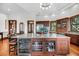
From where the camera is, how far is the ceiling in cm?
242

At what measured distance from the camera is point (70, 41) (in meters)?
2.60

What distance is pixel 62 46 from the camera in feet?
9.48

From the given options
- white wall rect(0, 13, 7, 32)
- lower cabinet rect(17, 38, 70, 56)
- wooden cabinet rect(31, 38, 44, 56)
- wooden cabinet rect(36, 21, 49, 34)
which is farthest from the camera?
wooden cabinet rect(31, 38, 44, 56)

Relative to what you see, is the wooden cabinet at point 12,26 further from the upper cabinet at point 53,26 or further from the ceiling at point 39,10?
the upper cabinet at point 53,26

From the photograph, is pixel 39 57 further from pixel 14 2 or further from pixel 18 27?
pixel 14 2

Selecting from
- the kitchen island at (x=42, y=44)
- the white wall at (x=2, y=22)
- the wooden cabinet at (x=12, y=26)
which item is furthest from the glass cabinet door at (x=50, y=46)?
the white wall at (x=2, y=22)

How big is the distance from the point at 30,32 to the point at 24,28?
148 mm

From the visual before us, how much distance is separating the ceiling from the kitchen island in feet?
1.49

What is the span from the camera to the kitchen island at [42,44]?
2799mm

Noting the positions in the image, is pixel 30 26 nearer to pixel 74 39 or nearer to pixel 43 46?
pixel 43 46

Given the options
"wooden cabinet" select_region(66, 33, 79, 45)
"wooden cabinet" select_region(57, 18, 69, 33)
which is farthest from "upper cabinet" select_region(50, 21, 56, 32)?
"wooden cabinet" select_region(66, 33, 79, 45)

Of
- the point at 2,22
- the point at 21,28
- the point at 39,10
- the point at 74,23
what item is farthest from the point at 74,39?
the point at 2,22

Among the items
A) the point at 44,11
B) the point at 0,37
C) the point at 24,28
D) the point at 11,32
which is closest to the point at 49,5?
the point at 44,11

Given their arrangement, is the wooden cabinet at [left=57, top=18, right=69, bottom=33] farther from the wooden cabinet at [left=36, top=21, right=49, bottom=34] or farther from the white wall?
the white wall
